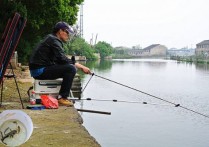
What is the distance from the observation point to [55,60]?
20.5 ft

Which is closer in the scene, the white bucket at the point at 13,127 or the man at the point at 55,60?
the white bucket at the point at 13,127

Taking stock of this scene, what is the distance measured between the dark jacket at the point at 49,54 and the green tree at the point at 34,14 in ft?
33.4

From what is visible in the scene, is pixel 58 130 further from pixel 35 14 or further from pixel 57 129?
pixel 35 14

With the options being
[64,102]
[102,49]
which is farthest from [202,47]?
[64,102]

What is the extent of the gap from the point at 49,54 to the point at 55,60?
142 mm

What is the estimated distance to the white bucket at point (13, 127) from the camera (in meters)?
3.34

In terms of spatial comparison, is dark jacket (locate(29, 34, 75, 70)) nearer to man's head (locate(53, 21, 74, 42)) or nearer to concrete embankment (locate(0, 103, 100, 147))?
man's head (locate(53, 21, 74, 42))

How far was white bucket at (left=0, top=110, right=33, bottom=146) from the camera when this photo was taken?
334 cm

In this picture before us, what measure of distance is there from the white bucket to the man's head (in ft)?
9.52

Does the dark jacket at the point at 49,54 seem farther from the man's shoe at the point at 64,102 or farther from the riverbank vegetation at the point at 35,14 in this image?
the riverbank vegetation at the point at 35,14

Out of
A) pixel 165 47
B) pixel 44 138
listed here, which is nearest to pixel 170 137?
pixel 44 138

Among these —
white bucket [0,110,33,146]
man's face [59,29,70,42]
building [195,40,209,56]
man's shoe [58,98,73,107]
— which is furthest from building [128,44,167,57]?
white bucket [0,110,33,146]

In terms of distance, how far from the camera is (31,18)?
61.5 feet

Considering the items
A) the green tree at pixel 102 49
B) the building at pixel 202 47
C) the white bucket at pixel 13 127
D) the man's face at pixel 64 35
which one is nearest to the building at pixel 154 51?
the building at pixel 202 47
